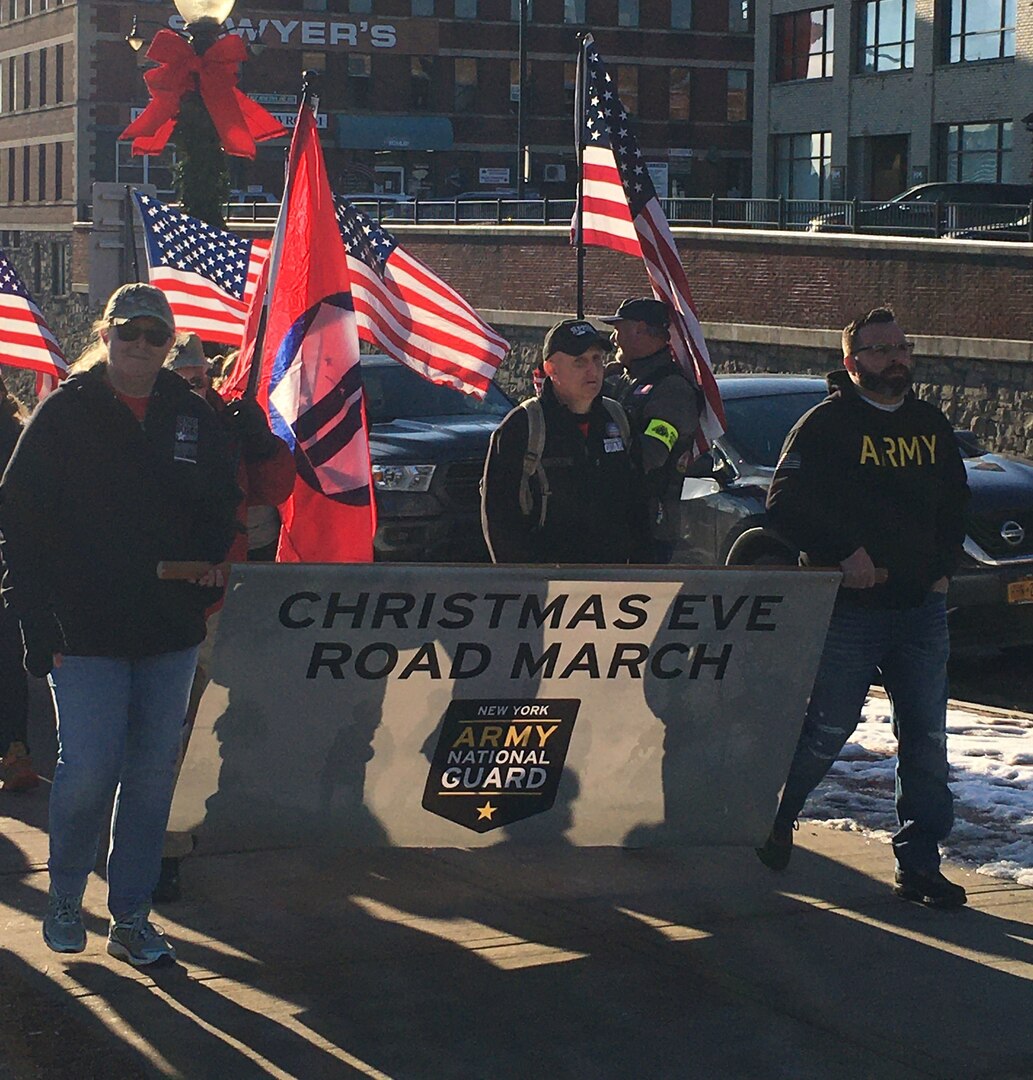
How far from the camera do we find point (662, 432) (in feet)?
23.3

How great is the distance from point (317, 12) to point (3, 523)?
71.5m

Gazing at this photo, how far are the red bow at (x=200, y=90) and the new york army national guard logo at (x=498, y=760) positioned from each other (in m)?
7.89

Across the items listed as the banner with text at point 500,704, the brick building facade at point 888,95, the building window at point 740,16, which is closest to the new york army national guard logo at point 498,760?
the banner with text at point 500,704

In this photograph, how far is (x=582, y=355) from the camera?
6465 mm

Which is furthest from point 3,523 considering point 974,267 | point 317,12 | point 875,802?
point 317,12

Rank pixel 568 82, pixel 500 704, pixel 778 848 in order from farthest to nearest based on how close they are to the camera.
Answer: pixel 568 82
pixel 778 848
pixel 500 704

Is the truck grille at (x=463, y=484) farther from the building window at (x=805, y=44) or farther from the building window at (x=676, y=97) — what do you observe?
the building window at (x=676, y=97)

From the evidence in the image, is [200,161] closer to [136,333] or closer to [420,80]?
[136,333]

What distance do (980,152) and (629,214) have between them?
4334cm

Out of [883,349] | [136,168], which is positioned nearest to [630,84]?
[136,168]

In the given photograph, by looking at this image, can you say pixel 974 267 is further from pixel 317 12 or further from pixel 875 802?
pixel 317 12

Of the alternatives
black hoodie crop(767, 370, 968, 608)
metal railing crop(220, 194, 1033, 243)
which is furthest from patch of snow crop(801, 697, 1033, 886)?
metal railing crop(220, 194, 1033, 243)

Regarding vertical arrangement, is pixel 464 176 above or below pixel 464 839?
above

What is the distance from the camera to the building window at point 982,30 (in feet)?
157
